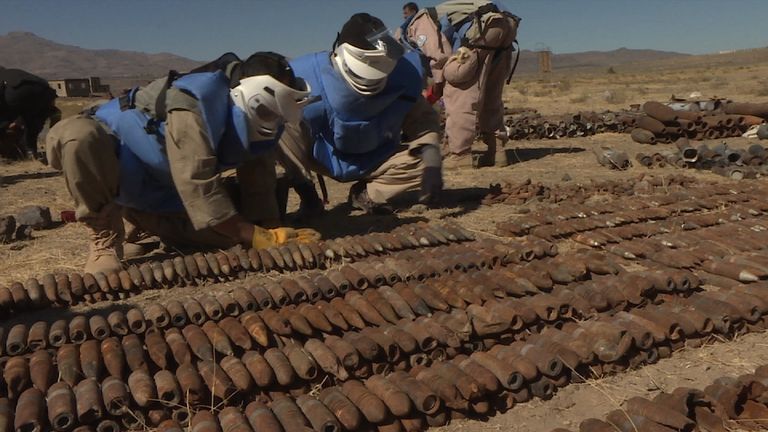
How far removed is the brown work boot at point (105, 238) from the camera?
4.83 m

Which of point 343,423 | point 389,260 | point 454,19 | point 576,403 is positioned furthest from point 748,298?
point 454,19

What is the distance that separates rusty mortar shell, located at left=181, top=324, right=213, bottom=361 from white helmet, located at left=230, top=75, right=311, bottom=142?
1.91 metres

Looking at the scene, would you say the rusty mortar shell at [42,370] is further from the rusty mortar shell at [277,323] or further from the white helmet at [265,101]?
the white helmet at [265,101]

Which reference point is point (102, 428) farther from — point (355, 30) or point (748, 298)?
point (355, 30)

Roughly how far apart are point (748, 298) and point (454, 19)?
6256 millimetres

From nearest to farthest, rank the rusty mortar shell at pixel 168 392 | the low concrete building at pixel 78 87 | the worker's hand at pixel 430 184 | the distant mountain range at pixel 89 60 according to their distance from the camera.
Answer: the rusty mortar shell at pixel 168 392, the worker's hand at pixel 430 184, the low concrete building at pixel 78 87, the distant mountain range at pixel 89 60

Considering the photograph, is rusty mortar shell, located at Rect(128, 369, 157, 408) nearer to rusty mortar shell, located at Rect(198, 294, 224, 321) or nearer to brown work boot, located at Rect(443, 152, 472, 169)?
rusty mortar shell, located at Rect(198, 294, 224, 321)

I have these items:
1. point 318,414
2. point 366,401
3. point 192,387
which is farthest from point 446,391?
point 192,387

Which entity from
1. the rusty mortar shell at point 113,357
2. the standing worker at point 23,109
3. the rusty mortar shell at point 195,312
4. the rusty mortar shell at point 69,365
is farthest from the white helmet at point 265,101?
the standing worker at point 23,109

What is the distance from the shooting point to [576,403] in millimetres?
3113

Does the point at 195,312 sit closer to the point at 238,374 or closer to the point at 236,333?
the point at 236,333

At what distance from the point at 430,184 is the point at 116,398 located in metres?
4.08

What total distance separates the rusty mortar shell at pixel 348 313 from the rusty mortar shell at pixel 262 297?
14.4 inches

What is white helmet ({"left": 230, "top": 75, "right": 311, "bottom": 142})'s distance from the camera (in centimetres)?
481
